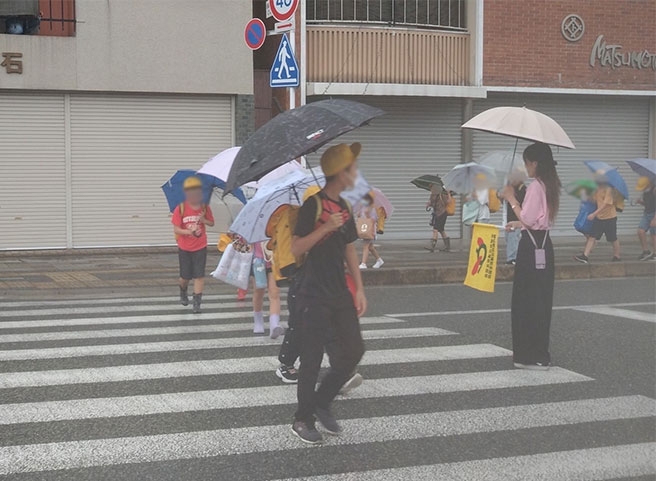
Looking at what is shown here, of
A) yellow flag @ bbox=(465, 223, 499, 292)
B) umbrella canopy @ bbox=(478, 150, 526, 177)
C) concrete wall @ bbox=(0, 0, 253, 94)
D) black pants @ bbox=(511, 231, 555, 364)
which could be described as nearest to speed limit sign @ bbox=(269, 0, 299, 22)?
concrete wall @ bbox=(0, 0, 253, 94)

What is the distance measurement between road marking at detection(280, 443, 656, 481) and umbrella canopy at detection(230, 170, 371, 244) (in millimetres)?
2278

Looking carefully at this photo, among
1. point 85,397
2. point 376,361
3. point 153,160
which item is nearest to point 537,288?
point 376,361

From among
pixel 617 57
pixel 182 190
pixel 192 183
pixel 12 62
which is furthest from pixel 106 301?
pixel 617 57

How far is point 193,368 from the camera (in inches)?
279

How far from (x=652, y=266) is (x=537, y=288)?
9491 millimetres

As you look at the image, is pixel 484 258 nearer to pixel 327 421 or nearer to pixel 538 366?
pixel 538 366

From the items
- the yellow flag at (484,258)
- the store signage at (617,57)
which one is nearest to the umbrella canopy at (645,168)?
the store signage at (617,57)

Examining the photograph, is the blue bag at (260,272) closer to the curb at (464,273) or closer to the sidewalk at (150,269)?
Result: the sidewalk at (150,269)

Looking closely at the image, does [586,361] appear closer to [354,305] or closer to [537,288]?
[537,288]

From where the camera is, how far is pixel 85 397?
242 inches

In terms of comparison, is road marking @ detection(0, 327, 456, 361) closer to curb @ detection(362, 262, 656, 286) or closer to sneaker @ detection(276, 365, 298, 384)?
sneaker @ detection(276, 365, 298, 384)

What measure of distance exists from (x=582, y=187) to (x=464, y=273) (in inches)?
321

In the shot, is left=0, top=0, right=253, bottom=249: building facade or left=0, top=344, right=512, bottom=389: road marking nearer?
left=0, top=344, right=512, bottom=389: road marking

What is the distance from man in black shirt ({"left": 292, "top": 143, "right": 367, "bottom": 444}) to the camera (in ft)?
16.2
